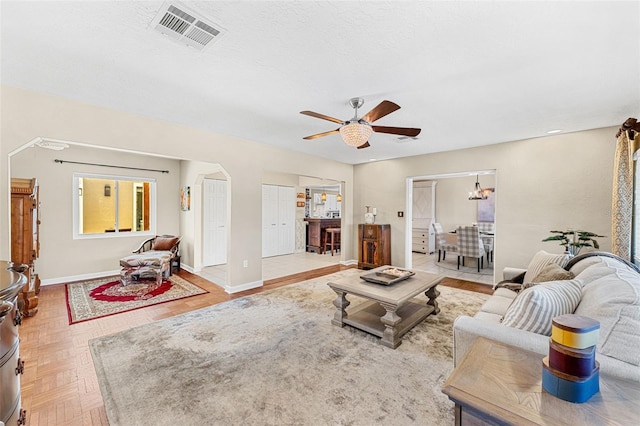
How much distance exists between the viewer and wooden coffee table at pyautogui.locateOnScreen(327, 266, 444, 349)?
263cm

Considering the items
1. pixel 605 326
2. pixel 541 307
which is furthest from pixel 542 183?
pixel 605 326

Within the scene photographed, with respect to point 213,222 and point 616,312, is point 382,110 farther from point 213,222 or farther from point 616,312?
point 213,222

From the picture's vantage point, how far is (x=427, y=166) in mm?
5371

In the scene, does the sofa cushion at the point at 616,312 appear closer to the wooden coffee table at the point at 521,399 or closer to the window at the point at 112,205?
the wooden coffee table at the point at 521,399

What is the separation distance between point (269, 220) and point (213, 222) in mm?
1845

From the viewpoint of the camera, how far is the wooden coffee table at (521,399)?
801mm

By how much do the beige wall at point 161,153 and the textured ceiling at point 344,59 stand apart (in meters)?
0.23

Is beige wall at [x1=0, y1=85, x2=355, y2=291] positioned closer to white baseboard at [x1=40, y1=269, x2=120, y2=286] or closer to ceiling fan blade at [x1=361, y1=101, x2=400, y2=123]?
white baseboard at [x1=40, y1=269, x2=120, y2=286]

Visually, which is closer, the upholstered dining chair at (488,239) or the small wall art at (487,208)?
the upholstered dining chair at (488,239)

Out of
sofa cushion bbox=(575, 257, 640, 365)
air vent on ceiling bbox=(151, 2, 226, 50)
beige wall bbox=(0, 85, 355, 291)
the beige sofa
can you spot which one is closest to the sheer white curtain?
the beige sofa

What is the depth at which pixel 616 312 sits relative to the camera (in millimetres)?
1251

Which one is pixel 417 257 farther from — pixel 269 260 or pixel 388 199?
pixel 269 260

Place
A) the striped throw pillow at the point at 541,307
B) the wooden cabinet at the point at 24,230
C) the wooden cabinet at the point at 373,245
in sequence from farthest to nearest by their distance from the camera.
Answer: the wooden cabinet at the point at 373,245 → the wooden cabinet at the point at 24,230 → the striped throw pillow at the point at 541,307

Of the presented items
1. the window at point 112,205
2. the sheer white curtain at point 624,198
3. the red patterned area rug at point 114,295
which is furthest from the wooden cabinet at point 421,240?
the window at point 112,205
